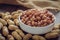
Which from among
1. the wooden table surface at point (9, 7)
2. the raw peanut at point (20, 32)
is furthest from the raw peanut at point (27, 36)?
the wooden table surface at point (9, 7)

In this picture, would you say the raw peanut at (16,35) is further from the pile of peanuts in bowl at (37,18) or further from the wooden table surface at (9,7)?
the wooden table surface at (9,7)

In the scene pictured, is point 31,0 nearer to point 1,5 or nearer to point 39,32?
point 1,5

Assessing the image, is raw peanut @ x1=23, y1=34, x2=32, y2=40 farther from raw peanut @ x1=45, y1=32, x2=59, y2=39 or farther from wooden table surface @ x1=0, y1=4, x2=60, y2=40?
wooden table surface @ x1=0, y1=4, x2=60, y2=40

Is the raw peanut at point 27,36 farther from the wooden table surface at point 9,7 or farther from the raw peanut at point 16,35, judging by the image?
the wooden table surface at point 9,7

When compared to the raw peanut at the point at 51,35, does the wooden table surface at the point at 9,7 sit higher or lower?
higher

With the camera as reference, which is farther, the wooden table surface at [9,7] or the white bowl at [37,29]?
the wooden table surface at [9,7]

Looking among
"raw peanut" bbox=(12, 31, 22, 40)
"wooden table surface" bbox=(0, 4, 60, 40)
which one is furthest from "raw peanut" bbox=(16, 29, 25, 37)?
"wooden table surface" bbox=(0, 4, 60, 40)

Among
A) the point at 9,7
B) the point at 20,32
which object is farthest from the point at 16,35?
the point at 9,7

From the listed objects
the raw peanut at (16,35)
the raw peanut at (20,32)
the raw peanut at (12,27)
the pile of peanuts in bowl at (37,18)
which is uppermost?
the pile of peanuts in bowl at (37,18)

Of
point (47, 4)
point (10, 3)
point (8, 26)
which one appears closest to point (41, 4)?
point (47, 4)

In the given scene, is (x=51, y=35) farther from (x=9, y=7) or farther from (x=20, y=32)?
(x=9, y=7)

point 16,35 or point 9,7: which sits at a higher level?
point 9,7
